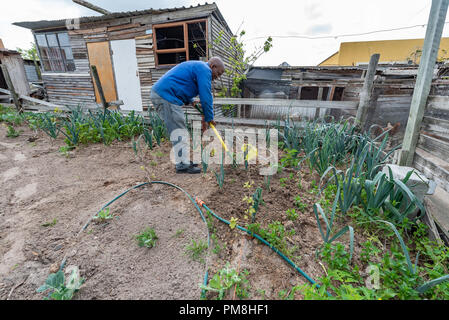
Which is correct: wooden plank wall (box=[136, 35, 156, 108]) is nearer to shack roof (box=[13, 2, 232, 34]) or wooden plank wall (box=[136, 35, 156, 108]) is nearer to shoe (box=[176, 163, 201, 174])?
shack roof (box=[13, 2, 232, 34])

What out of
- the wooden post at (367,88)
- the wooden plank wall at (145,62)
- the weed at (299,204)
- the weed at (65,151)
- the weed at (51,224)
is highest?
the wooden plank wall at (145,62)

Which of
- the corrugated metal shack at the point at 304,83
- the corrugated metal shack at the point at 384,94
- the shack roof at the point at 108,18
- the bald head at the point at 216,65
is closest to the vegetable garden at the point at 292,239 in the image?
the corrugated metal shack at the point at 384,94

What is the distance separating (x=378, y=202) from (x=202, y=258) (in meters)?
1.35

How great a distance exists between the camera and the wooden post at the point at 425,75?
177 centimetres

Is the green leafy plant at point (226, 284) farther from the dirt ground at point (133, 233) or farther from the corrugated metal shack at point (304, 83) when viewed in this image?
the corrugated metal shack at point (304, 83)

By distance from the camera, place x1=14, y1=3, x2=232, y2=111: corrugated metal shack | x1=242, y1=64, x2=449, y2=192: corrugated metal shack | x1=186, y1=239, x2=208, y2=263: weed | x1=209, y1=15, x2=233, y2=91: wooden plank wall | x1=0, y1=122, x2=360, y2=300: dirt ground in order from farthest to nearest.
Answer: x1=14, y1=3, x2=232, y2=111: corrugated metal shack < x1=209, y1=15, x2=233, y2=91: wooden plank wall < x1=242, y1=64, x2=449, y2=192: corrugated metal shack < x1=186, y1=239, x2=208, y2=263: weed < x1=0, y1=122, x2=360, y2=300: dirt ground

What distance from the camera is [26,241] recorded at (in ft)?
4.96

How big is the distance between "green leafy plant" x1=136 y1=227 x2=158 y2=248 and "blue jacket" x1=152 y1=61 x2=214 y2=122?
5.42 feet

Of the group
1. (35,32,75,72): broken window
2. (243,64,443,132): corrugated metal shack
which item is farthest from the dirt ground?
(35,32,75,72): broken window

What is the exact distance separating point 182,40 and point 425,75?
7212 mm

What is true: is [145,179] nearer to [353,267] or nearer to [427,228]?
[353,267]

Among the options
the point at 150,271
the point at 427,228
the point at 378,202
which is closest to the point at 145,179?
the point at 150,271

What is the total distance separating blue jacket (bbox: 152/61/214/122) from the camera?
247cm

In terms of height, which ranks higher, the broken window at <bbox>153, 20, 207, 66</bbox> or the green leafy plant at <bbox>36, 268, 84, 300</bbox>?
the broken window at <bbox>153, 20, 207, 66</bbox>
